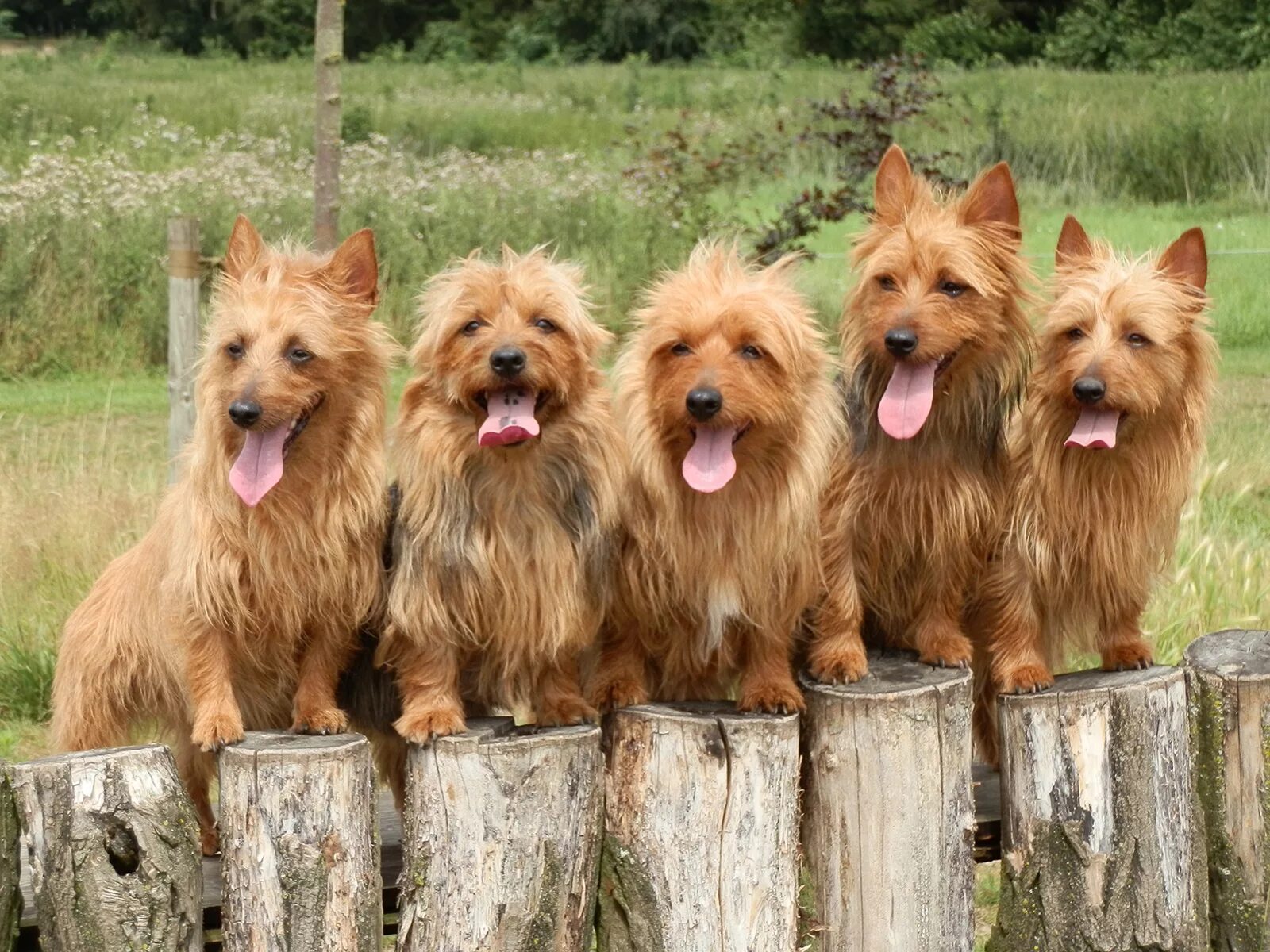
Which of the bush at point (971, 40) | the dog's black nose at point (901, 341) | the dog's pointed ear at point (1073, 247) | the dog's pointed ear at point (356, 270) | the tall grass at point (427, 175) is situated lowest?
the dog's black nose at point (901, 341)

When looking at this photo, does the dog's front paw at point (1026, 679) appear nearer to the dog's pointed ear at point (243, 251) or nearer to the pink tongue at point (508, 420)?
the pink tongue at point (508, 420)

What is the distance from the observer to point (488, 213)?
1279 cm

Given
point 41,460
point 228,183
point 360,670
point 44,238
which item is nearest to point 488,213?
point 228,183

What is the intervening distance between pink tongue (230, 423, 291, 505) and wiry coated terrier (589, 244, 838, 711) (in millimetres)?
863

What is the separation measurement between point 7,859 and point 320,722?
777 millimetres

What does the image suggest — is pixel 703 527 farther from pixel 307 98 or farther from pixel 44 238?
pixel 307 98

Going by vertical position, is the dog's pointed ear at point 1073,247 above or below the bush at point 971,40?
below

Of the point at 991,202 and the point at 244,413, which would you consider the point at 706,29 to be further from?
the point at 244,413

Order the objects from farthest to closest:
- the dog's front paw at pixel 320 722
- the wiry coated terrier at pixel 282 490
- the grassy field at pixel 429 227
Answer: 1. the grassy field at pixel 429 227
2. the dog's front paw at pixel 320 722
3. the wiry coated terrier at pixel 282 490

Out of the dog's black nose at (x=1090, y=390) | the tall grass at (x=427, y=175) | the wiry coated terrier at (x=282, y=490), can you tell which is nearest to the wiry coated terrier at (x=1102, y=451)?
the dog's black nose at (x=1090, y=390)

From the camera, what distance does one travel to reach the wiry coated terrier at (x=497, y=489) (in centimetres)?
378

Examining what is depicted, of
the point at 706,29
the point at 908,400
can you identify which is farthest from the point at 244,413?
the point at 706,29

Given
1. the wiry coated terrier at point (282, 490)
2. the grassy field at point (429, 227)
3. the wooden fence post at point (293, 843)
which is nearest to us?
the wooden fence post at point (293, 843)

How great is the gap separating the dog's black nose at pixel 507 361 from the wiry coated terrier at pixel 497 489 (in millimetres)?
58
